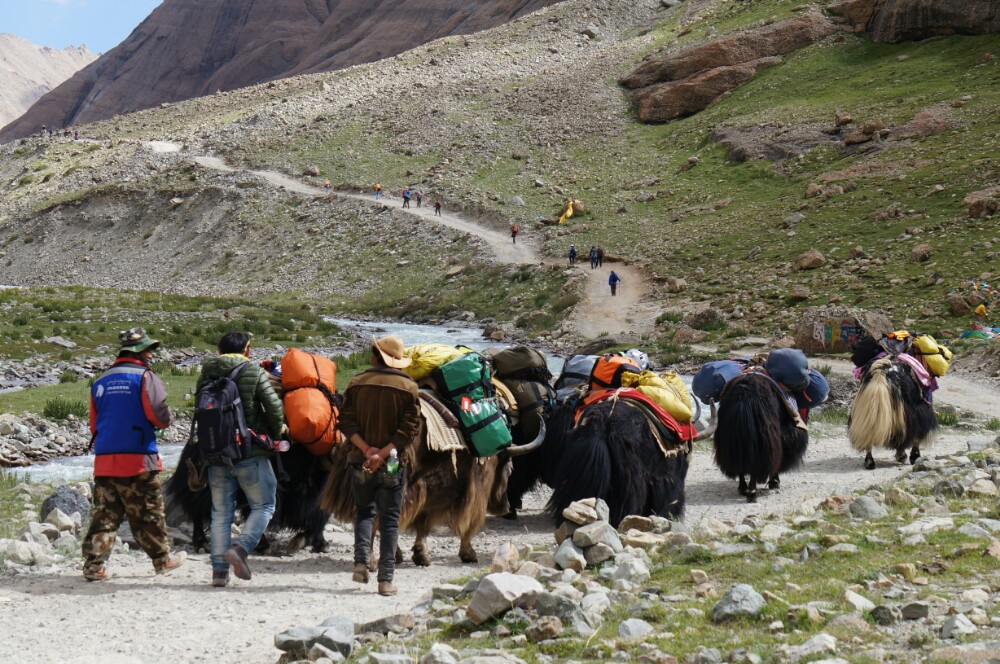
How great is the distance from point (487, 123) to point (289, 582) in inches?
2349

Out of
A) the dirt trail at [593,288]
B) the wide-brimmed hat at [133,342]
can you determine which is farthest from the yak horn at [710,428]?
the dirt trail at [593,288]

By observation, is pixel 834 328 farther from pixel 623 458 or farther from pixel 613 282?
pixel 623 458

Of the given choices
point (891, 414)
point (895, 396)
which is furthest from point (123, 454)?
point (895, 396)

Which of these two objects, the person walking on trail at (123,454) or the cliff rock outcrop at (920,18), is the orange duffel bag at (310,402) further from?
the cliff rock outcrop at (920,18)

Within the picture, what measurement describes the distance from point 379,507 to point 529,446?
2.18 metres

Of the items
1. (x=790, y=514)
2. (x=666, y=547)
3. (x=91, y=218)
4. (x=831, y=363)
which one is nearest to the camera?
(x=666, y=547)

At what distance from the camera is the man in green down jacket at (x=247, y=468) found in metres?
6.87

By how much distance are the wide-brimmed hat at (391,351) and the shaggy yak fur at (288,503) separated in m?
1.49

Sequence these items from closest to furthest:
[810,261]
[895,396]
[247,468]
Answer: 1. [247,468]
2. [895,396]
3. [810,261]

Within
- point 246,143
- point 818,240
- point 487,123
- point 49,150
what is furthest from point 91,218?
point 818,240

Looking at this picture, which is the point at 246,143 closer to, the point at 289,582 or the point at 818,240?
the point at 818,240

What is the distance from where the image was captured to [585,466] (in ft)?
26.3

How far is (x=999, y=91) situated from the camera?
4500 centimetres

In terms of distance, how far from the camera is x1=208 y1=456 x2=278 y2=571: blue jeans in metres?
6.91
